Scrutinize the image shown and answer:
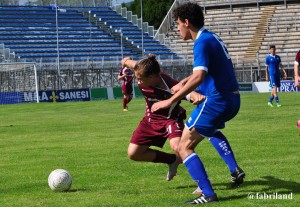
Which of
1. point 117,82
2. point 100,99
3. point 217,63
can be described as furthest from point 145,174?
point 117,82

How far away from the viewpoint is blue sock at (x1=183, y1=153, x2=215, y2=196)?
862 centimetres

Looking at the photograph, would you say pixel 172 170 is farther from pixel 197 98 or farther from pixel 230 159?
pixel 197 98

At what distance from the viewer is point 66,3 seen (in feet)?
216

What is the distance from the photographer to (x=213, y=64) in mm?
8625

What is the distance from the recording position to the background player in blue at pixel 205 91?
28.0 ft

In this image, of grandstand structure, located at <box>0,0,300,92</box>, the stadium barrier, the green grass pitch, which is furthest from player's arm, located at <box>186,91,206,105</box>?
grandstand structure, located at <box>0,0,300,92</box>

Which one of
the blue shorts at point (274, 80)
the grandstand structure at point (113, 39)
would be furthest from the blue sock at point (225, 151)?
the grandstand structure at point (113, 39)

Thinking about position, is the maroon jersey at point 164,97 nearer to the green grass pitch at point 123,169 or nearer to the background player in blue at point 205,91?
the green grass pitch at point 123,169

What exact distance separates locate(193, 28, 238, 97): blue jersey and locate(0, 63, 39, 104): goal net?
37820 mm

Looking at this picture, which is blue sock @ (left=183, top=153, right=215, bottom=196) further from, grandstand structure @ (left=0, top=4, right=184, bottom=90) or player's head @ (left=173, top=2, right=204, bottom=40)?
grandstand structure @ (left=0, top=4, right=184, bottom=90)

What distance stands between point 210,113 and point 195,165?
635mm

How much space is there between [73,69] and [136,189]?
42.1 m

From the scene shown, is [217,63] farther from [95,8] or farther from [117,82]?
[95,8]

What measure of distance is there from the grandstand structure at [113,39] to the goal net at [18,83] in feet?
3.78
